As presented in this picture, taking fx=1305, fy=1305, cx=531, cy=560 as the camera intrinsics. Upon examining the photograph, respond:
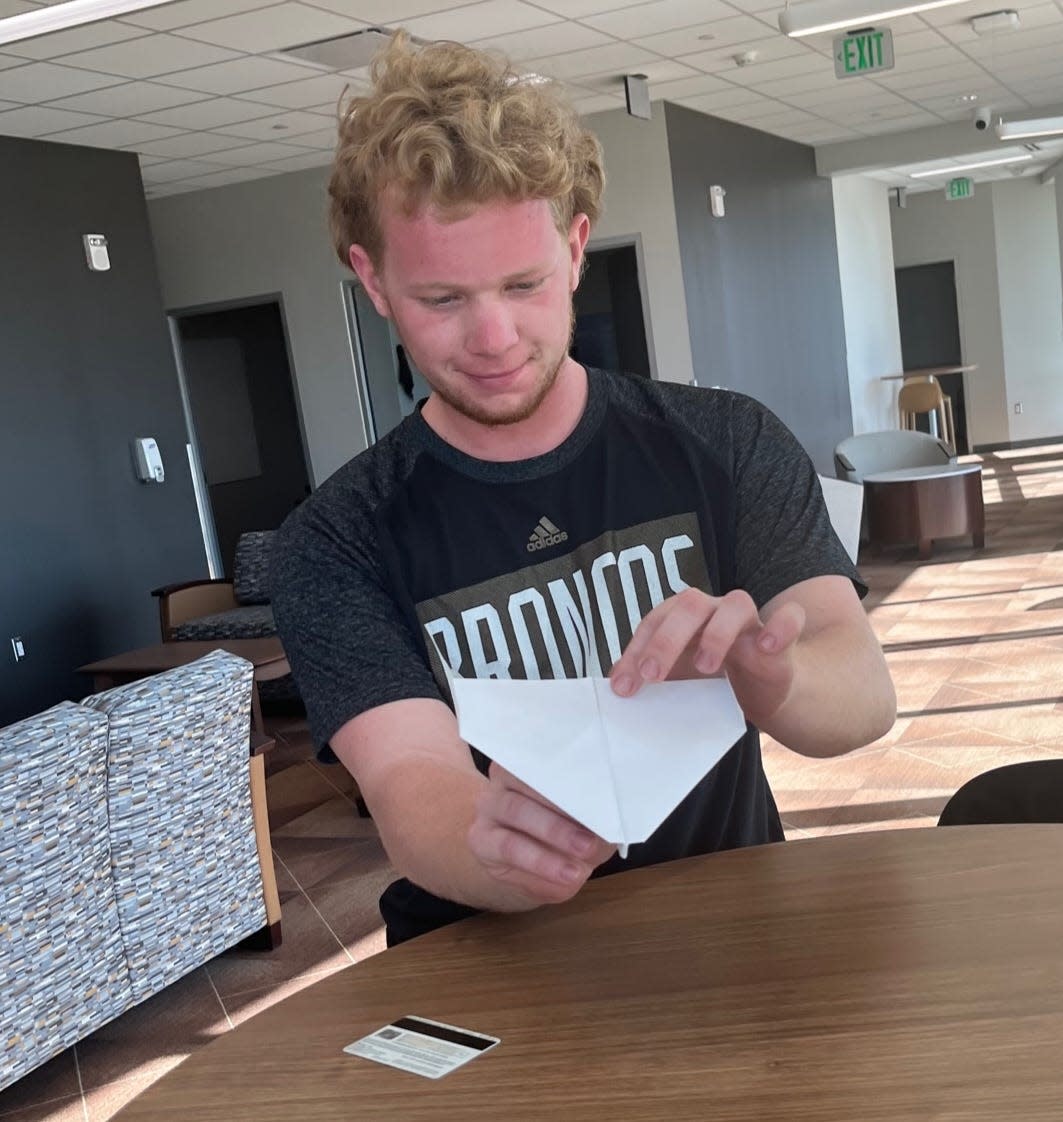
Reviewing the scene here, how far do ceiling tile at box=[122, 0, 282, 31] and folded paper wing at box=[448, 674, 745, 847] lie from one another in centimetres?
494

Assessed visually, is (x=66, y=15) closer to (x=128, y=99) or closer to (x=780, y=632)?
(x=128, y=99)

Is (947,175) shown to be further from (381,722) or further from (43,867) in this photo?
(381,722)

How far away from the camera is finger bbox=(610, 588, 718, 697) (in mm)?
963

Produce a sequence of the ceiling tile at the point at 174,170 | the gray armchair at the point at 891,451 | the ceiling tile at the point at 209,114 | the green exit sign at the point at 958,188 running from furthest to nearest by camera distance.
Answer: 1. the green exit sign at the point at 958,188
2. the gray armchair at the point at 891,451
3. the ceiling tile at the point at 174,170
4. the ceiling tile at the point at 209,114

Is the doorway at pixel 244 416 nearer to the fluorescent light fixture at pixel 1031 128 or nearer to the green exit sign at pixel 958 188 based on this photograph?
the fluorescent light fixture at pixel 1031 128

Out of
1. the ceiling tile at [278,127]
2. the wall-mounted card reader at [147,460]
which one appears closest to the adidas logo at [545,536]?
the ceiling tile at [278,127]

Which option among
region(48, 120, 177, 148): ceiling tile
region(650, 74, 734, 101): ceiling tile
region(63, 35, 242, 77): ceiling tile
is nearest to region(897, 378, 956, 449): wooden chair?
region(650, 74, 734, 101): ceiling tile

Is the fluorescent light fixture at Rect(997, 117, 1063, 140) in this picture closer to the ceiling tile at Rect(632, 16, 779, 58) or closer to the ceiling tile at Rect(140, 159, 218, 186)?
the ceiling tile at Rect(632, 16, 779, 58)

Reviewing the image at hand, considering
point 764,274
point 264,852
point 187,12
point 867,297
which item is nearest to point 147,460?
point 187,12

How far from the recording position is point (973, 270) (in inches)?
653

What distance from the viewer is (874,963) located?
3.54 feet

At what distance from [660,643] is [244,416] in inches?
428

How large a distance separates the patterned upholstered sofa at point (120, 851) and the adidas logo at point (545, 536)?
6.65 feet

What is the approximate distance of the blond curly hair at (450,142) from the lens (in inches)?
53.9
